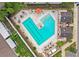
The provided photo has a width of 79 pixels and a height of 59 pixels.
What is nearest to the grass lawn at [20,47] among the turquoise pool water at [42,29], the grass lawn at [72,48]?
the turquoise pool water at [42,29]

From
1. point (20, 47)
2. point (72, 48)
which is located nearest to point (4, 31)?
point (20, 47)

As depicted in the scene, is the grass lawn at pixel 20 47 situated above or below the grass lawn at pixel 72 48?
above

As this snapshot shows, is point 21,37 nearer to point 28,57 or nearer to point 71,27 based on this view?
point 28,57

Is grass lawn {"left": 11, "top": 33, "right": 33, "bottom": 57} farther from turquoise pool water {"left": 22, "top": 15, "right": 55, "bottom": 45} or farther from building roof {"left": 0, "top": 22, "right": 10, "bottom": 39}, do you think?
turquoise pool water {"left": 22, "top": 15, "right": 55, "bottom": 45}

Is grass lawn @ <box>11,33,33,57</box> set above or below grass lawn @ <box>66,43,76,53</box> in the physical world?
above

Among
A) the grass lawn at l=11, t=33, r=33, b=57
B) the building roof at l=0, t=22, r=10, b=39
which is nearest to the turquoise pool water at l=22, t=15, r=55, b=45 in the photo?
the grass lawn at l=11, t=33, r=33, b=57

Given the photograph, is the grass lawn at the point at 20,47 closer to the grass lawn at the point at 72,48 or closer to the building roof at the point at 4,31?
the building roof at the point at 4,31

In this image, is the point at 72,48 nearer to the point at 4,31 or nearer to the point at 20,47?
the point at 20,47

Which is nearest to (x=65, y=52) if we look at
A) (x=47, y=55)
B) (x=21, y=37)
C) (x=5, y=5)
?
(x=47, y=55)
